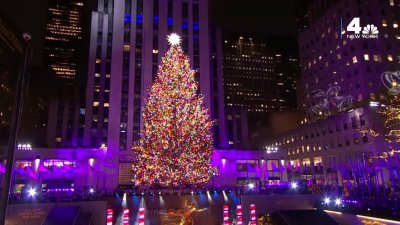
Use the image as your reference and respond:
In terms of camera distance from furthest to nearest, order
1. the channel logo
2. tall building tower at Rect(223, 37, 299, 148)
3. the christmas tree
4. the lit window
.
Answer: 1. tall building tower at Rect(223, 37, 299, 148)
2. the channel logo
3. the lit window
4. the christmas tree

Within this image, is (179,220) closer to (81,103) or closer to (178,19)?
(178,19)

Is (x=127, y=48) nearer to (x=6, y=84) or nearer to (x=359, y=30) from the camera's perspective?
(x=6, y=84)

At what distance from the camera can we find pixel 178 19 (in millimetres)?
53594

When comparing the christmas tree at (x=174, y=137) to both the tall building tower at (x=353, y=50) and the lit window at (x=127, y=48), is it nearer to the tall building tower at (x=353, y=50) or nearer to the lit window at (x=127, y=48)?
the lit window at (x=127, y=48)

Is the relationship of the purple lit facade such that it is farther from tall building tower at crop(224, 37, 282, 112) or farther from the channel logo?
tall building tower at crop(224, 37, 282, 112)

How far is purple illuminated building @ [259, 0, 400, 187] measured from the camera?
58100 mm

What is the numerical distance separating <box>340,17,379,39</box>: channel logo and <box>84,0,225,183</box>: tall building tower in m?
33.5

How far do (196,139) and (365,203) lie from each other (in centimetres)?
1373

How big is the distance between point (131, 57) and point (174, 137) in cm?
2608

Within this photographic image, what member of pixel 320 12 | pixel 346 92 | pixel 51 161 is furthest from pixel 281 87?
pixel 51 161

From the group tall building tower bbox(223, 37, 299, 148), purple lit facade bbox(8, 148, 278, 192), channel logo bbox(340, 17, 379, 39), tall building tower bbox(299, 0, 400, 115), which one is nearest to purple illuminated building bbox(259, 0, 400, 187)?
tall building tower bbox(299, 0, 400, 115)

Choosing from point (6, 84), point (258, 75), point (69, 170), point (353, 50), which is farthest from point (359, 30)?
point (258, 75)

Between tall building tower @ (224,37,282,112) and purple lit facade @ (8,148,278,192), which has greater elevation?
tall building tower @ (224,37,282,112)

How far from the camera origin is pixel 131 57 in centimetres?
5128
